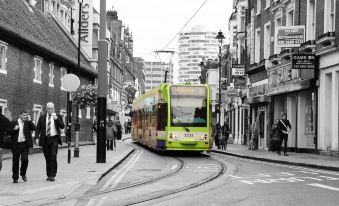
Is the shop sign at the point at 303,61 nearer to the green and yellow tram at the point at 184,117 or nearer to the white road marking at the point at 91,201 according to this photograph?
the green and yellow tram at the point at 184,117

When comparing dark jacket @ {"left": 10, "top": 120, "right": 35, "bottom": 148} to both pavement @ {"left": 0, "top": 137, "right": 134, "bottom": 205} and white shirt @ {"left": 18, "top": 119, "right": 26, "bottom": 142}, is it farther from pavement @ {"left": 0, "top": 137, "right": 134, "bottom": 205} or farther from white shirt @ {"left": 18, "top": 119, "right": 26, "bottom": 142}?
pavement @ {"left": 0, "top": 137, "right": 134, "bottom": 205}

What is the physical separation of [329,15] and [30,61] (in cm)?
1399

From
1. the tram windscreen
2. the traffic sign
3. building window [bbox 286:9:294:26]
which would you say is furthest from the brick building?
building window [bbox 286:9:294:26]

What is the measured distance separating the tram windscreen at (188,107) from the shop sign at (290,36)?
487 cm

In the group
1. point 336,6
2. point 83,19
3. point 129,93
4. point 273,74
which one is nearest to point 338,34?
point 336,6

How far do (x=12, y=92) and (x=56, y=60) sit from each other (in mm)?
9081

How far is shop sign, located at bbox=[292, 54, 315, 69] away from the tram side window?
19.9ft

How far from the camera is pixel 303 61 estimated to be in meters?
30.0

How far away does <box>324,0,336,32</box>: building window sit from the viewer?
1123 inches

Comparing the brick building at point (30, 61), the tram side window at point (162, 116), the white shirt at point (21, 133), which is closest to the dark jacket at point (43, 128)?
the white shirt at point (21, 133)

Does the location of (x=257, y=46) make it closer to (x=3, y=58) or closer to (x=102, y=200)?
(x=3, y=58)

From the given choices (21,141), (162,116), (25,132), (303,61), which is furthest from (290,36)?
(21,141)

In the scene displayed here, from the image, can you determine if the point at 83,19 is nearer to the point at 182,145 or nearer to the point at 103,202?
the point at 182,145

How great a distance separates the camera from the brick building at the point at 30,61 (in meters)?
28.0
